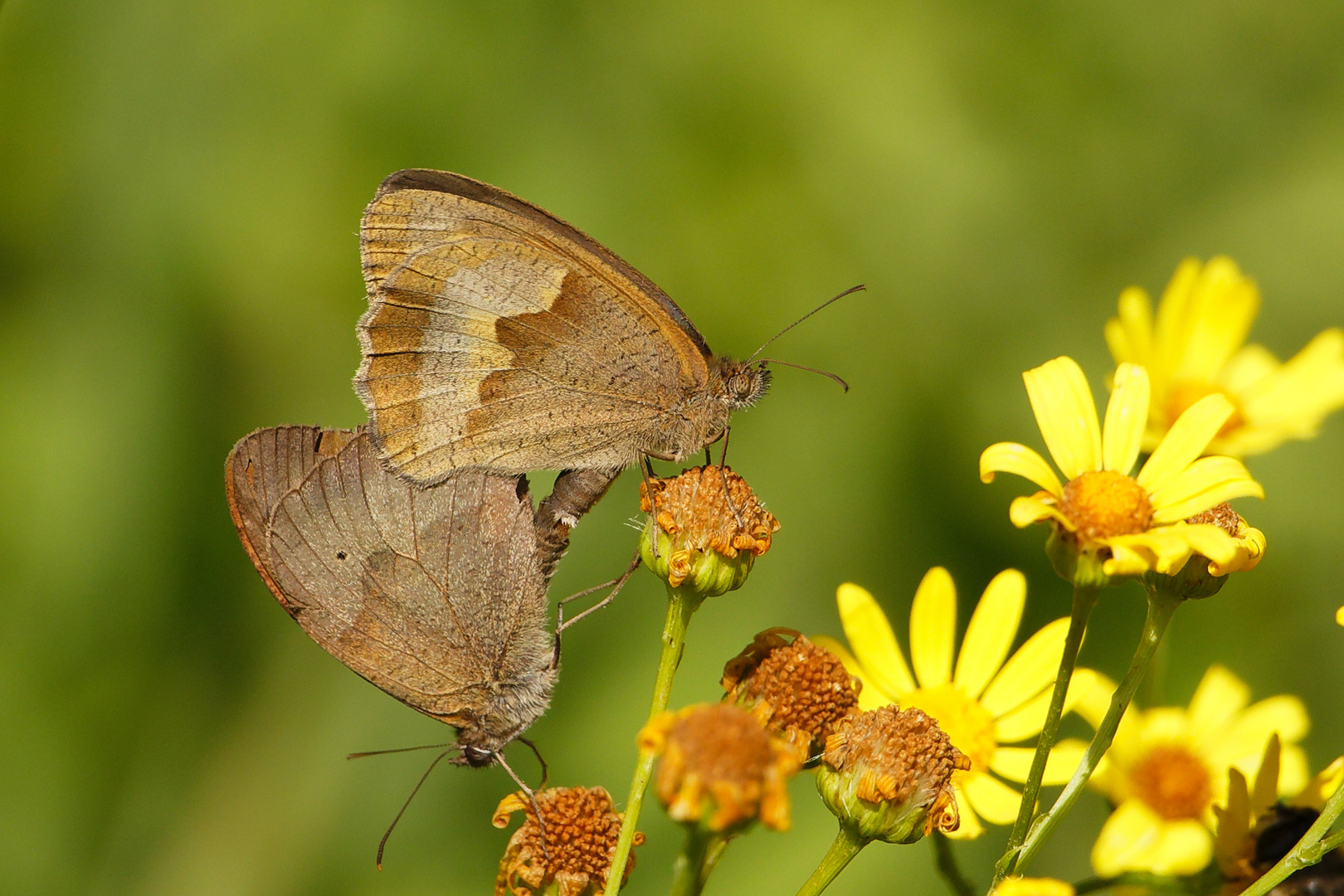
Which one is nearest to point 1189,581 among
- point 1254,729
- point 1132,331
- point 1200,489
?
point 1200,489

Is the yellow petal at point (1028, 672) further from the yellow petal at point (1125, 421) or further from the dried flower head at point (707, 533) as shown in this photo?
the dried flower head at point (707, 533)

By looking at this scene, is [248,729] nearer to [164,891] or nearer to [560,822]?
[164,891]

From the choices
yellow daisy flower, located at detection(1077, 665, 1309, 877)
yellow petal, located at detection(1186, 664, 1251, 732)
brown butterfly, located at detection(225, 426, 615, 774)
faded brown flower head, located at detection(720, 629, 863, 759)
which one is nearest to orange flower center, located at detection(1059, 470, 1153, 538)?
faded brown flower head, located at detection(720, 629, 863, 759)

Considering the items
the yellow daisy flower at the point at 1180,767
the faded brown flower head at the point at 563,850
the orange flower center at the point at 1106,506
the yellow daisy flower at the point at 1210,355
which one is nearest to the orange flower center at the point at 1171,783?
the yellow daisy flower at the point at 1180,767

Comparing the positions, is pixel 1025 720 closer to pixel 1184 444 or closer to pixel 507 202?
pixel 1184 444

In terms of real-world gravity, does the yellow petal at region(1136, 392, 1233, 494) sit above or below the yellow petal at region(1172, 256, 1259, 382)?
below

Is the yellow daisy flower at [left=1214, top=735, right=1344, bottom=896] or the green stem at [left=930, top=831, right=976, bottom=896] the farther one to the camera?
the yellow daisy flower at [left=1214, top=735, right=1344, bottom=896]

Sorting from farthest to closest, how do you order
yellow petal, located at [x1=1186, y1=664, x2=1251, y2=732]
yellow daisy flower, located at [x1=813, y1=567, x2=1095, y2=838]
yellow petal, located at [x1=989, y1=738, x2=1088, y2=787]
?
yellow petal, located at [x1=1186, y1=664, x2=1251, y2=732] → yellow daisy flower, located at [x1=813, y1=567, x2=1095, y2=838] → yellow petal, located at [x1=989, y1=738, x2=1088, y2=787]

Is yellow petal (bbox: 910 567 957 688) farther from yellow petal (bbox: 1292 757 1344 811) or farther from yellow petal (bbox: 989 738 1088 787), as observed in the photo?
yellow petal (bbox: 1292 757 1344 811)
